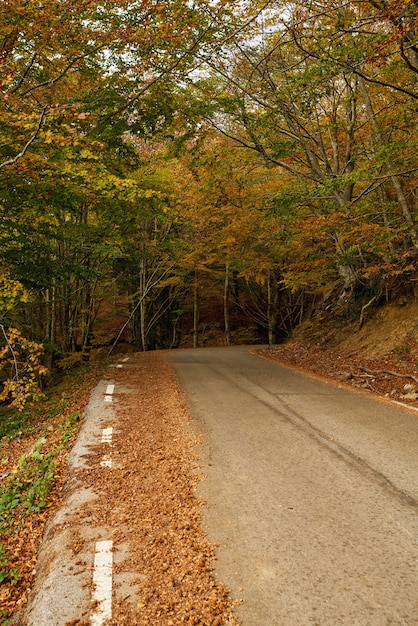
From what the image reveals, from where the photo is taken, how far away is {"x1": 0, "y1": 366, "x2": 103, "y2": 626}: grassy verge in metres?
3.39

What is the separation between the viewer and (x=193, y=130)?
1199 centimetres

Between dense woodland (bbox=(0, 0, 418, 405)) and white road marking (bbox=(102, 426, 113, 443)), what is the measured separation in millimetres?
1612

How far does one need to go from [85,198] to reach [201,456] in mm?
6924

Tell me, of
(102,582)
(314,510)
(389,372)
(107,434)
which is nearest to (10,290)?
(107,434)

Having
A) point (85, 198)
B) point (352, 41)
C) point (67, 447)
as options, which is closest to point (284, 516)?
point (67, 447)

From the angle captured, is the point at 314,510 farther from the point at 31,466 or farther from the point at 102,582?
the point at 31,466

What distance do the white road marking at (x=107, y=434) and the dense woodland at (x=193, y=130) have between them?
1.61 m

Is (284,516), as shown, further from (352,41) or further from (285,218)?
(285,218)

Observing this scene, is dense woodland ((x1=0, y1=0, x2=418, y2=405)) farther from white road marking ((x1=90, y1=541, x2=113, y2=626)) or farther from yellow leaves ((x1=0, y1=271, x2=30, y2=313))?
white road marking ((x1=90, y1=541, x2=113, y2=626))

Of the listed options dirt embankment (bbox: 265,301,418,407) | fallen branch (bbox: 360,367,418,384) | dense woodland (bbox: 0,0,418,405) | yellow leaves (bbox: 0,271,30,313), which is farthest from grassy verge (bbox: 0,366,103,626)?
fallen branch (bbox: 360,367,418,384)

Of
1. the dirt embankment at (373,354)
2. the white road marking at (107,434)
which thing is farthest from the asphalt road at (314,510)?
the dirt embankment at (373,354)

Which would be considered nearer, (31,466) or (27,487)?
(27,487)

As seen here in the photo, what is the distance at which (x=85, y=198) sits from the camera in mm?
9828

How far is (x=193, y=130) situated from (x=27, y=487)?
33.3 ft
